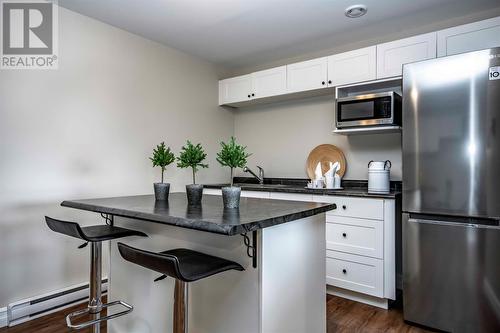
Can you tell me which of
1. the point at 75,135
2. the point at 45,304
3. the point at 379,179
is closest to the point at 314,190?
the point at 379,179

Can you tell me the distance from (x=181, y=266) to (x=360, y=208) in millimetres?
1798

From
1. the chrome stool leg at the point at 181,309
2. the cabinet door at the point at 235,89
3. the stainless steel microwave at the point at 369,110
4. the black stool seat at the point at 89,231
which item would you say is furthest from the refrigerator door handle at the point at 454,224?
the cabinet door at the point at 235,89

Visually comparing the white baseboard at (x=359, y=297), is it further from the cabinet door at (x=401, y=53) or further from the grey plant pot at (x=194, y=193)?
the cabinet door at (x=401, y=53)

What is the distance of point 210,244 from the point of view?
1.59m

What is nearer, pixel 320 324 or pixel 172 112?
pixel 320 324

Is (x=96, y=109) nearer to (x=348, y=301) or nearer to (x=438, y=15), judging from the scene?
(x=348, y=301)

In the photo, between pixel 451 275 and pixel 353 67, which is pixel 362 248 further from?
pixel 353 67

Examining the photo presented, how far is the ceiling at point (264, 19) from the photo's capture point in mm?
2547

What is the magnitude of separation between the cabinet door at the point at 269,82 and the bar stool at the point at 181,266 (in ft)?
8.05

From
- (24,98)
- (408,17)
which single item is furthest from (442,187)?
(24,98)

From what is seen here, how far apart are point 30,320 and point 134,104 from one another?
2.03 meters

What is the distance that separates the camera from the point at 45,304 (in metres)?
2.48

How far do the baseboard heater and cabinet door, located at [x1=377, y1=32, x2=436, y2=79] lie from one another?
10.7 feet

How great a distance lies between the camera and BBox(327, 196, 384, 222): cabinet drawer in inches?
100
